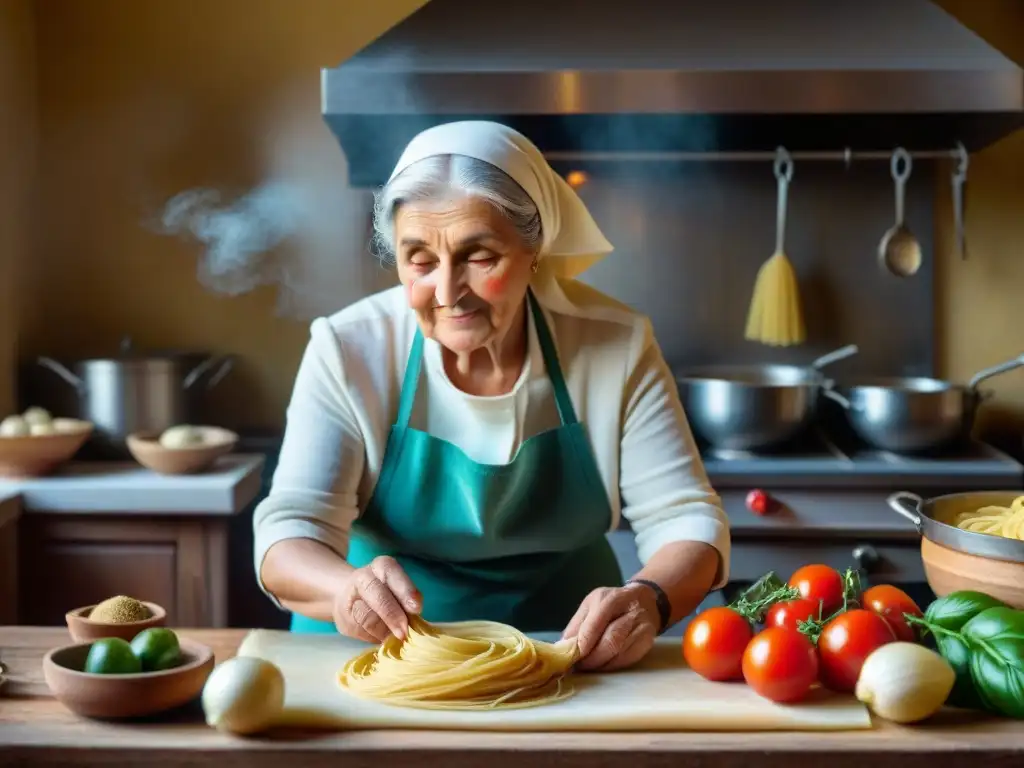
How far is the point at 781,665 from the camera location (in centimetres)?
121

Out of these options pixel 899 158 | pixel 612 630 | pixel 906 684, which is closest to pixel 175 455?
pixel 612 630

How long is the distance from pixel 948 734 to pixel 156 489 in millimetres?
1926

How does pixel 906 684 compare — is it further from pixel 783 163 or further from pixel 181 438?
pixel 783 163

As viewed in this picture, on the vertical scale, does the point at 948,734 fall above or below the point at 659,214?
below

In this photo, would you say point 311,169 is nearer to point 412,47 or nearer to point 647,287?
point 412,47

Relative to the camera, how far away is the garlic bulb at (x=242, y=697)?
114cm

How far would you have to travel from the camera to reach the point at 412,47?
2.71 m

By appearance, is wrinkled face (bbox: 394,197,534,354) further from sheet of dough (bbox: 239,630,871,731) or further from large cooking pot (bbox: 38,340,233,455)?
large cooking pot (bbox: 38,340,233,455)

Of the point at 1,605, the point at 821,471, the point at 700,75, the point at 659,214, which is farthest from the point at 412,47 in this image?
the point at 1,605

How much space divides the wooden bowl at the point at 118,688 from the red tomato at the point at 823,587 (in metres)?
0.73

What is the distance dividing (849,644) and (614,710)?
275 millimetres

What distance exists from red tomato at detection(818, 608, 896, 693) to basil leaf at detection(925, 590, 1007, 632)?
65 mm

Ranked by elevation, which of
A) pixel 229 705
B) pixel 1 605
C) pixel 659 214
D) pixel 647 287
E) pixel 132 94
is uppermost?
pixel 132 94

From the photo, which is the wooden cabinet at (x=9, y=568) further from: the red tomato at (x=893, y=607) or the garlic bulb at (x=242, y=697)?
the red tomato at (x=893, y=607)
